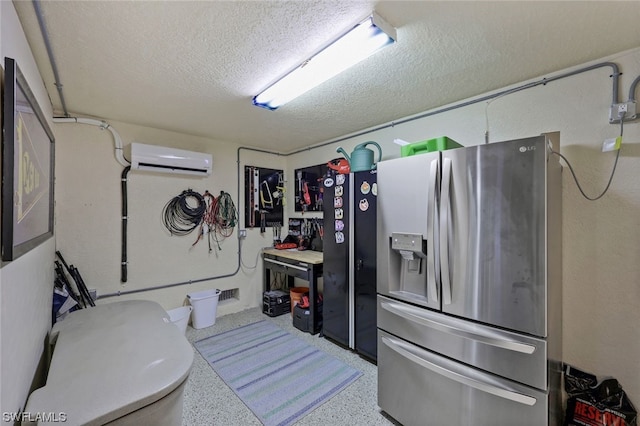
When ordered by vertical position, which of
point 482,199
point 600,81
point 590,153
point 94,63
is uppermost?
point 94,63

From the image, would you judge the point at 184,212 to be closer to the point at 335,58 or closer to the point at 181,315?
the point at 181,315

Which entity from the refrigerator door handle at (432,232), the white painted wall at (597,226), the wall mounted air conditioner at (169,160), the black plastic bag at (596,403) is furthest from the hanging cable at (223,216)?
the black plastic bag at (596,403)

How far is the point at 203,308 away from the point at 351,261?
1.99 m

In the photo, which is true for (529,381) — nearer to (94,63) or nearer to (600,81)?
(600,81)

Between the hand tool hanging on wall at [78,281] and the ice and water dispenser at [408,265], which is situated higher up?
the ice and water dispenser at [408,265]

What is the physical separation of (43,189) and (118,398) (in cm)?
134

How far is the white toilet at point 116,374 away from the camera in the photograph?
1.09 metres

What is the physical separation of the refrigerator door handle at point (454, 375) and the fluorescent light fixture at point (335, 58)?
1888 millimetres

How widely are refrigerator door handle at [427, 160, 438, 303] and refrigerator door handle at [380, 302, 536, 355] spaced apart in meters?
0.15

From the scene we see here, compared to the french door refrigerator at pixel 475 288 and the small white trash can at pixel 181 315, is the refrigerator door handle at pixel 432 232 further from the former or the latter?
the small white trash can at pixel 181 315

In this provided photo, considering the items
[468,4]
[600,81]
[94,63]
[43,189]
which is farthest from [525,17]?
[43,189]

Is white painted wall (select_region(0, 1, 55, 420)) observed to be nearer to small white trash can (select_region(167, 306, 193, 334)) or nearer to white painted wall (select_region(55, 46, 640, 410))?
white painted wall (select_region(55, 46, 640, 410))

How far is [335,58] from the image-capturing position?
5.38 ft

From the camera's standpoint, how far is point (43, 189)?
1604 mm
